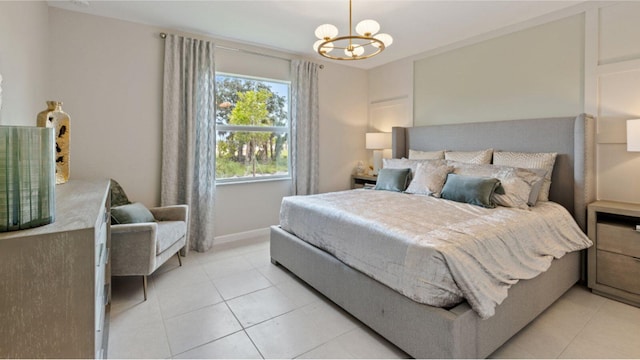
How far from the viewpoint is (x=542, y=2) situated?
280 cm

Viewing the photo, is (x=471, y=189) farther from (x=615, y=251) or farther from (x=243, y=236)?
(x=243, y=236)

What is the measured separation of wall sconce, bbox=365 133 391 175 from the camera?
15.2 ft

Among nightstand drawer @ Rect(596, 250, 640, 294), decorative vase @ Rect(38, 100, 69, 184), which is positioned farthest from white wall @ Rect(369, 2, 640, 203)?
decorative vase @ Rect(38, 100, 69, 184)

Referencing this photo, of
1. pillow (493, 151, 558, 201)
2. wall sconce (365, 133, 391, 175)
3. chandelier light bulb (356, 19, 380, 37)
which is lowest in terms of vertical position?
pillow (493, 151, 558, 201)

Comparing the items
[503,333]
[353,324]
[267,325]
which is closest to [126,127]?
[267,325]

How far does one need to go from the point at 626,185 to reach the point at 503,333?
201cm

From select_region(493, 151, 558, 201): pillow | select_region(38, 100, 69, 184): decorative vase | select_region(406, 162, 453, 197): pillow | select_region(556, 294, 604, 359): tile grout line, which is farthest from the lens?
select_region(406, 162, 453, 197): pillow

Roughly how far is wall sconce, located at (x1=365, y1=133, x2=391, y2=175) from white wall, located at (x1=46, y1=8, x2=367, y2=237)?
6.12 feet

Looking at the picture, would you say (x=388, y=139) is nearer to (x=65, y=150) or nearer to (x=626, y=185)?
(x=626, y=185)

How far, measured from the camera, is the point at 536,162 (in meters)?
2.90

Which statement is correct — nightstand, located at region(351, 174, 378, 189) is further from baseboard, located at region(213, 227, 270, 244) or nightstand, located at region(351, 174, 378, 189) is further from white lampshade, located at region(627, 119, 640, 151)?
white lampshade, located at region(627, 119, 640, 151)

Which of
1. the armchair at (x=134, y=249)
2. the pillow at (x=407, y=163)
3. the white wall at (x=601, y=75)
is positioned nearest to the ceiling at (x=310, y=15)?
the white wall at (x=601, y=75)

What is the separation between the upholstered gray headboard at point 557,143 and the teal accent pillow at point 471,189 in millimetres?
753

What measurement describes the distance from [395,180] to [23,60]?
11.1ft
